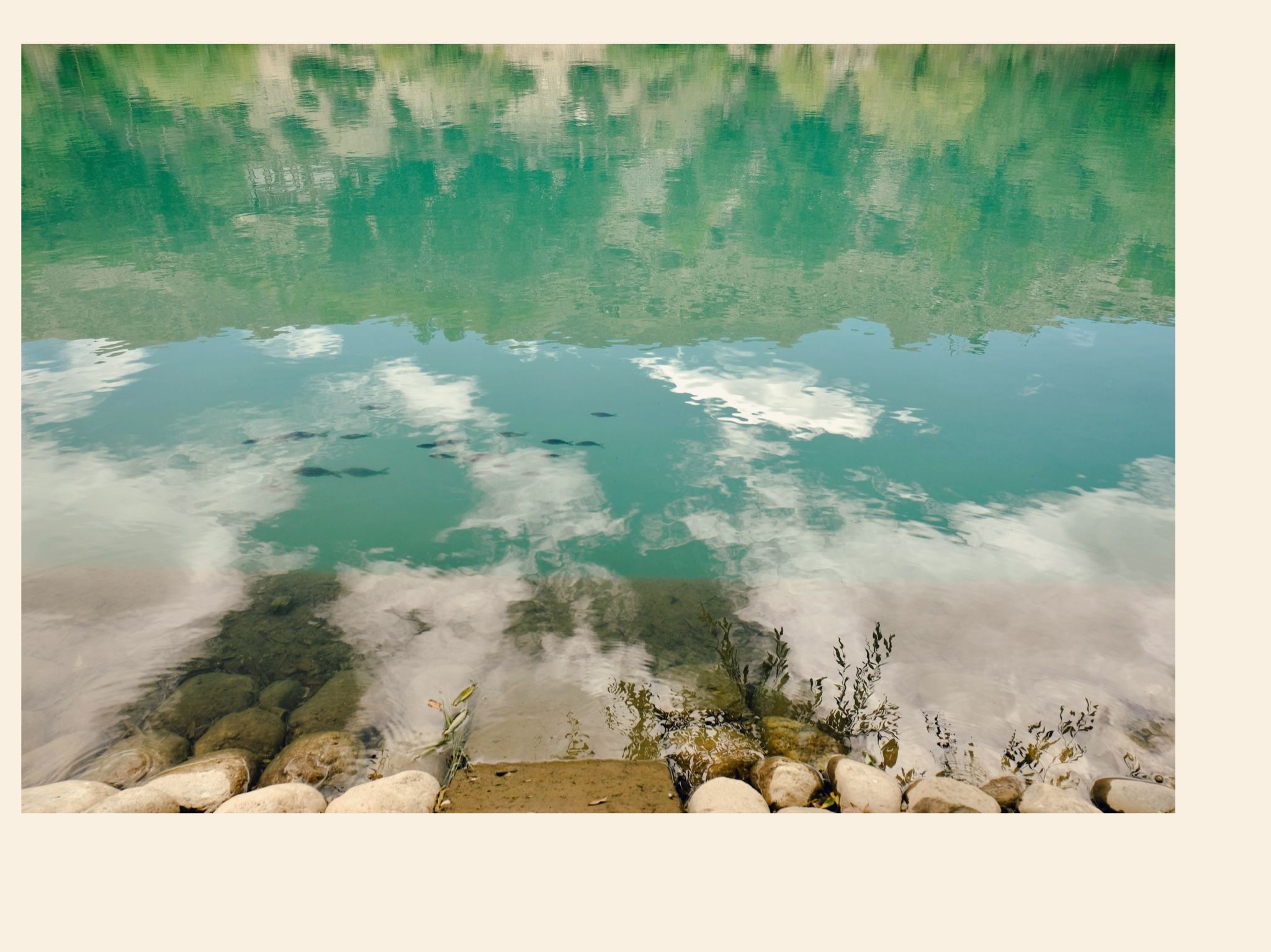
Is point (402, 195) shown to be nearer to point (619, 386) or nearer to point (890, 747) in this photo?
point (619, 386)

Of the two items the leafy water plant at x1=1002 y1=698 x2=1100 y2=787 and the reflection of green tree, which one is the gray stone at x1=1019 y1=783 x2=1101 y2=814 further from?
the reflection of green tree

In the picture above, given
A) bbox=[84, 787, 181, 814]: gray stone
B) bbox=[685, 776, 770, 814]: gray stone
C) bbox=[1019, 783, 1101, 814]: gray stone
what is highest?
bbox=[84, 787, 181, 814]: gray stone

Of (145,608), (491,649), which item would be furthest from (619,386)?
(145,608)

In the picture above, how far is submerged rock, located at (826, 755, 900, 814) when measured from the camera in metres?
4.19

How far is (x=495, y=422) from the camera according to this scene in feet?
28.7

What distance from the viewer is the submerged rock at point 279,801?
13.3 feet

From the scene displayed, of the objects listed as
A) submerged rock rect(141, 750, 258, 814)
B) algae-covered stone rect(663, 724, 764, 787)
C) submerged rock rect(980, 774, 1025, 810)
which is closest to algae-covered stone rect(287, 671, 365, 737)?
submerged rock rect(141, 750, 258, 814)

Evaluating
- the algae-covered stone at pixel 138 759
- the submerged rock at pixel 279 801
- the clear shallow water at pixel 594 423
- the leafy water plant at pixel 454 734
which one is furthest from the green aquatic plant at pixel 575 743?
the algae-covered stone at pixel 138 759

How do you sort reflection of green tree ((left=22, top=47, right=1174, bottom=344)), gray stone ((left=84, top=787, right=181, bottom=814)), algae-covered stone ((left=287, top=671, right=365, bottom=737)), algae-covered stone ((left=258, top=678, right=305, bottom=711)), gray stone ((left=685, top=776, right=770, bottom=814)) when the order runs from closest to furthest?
gray stone ((left=84, top=787, right=181, bottom=814)) → gray stone ((left=685, top=776, right=770, bottom=814)) → algae-covered stone ((left=287, top=671, right=365, bottom=737)) → algae-covered stone ((left=258, top=678, right=305, bottom=711)) → reflection of green tree ((left=22, top=47, right=1174, bottom=344))

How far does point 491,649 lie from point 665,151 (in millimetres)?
20183

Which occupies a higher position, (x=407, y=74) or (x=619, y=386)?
(x=407, y=74)

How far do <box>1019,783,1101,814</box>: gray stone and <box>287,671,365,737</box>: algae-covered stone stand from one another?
12.6 ft

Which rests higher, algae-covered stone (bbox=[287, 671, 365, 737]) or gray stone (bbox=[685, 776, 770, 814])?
algae-covered stone (bbox=[287, 671, 365, 737])

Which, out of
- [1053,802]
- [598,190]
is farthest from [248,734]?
[598,190]
